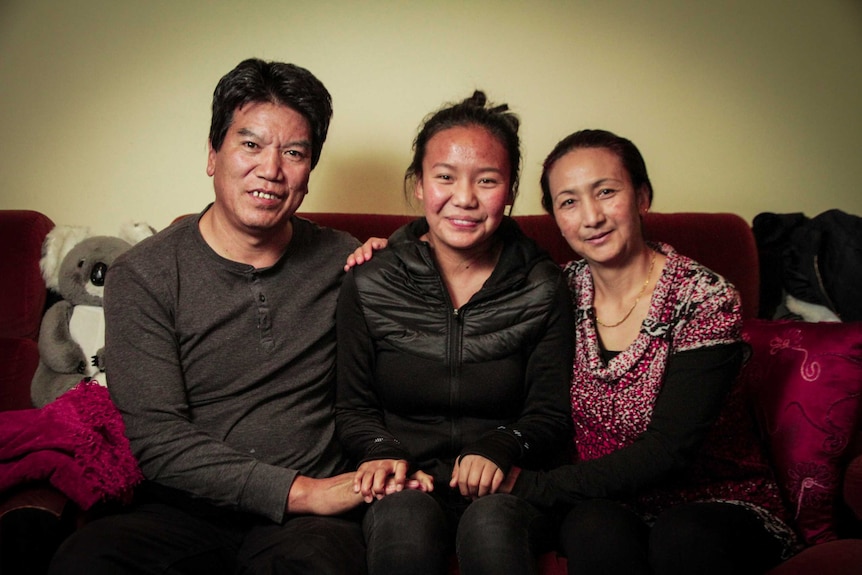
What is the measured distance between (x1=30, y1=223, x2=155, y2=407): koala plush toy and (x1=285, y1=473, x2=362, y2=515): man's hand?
0.93 m

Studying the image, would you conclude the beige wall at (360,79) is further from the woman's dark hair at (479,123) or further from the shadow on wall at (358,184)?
the woman's dark hair at (479,123)

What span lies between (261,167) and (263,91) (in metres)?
0.18

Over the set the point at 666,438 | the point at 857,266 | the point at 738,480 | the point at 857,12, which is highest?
the point at 857,12

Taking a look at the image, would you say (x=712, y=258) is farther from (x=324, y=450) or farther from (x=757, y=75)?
(x=324, y=450)

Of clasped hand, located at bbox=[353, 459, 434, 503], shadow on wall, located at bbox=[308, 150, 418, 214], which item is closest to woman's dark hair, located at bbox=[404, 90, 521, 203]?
shadow on wall, located at bbox=[308, 150, 418, 214]

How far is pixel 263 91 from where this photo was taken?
1.42 m

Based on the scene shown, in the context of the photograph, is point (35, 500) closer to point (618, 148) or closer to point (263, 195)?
point (263, 195)

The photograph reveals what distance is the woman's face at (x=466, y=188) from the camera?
4.64ft

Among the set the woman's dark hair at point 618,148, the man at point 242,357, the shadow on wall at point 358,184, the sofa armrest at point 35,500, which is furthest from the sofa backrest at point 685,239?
the sofa armrest at point 35,500

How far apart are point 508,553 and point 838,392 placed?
2.77ft

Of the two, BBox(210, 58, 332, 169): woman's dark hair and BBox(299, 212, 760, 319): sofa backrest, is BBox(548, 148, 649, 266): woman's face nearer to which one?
BBox(299, 212, 760, 319): sofa backrest

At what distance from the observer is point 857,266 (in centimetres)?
190

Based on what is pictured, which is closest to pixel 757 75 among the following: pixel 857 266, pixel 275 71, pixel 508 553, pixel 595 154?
pixel 857 266

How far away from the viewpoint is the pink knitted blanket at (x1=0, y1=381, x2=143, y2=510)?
1.15 m
